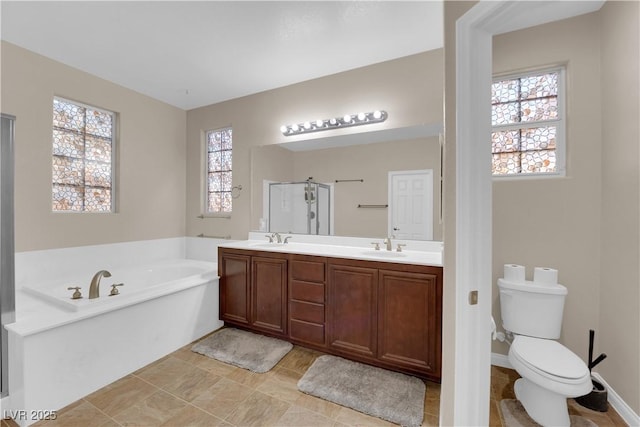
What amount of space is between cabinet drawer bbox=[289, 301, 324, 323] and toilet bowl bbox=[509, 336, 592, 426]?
4.43 feet

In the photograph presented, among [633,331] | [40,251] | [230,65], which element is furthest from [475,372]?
[40,251]

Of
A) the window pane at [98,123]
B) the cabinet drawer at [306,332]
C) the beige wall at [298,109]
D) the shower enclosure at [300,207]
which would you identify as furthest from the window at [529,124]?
the window pane at [98,123]

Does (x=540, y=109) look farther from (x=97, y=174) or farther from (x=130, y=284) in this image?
(x=97, y=174)

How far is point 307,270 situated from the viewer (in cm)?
244

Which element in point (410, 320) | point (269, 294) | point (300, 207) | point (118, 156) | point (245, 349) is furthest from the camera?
point (118, 156)

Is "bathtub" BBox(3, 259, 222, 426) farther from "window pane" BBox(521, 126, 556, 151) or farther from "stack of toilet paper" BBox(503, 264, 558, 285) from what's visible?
"window pane" BBox(521, 126, 556, 151)

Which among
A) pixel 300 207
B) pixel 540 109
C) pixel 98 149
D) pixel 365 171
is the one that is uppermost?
pixel 540 109

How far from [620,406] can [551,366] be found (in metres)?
0.66

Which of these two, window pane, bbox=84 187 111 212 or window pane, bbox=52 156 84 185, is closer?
window pane, bbox=52 156 84 185

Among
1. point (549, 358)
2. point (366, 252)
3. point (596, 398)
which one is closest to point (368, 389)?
point (366, 252)

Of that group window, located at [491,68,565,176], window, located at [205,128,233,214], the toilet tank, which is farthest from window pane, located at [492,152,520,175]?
window, located at [205,128,233,214]

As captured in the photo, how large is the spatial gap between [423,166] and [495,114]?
0.72 m

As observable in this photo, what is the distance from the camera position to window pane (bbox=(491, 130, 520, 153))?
2.35 m

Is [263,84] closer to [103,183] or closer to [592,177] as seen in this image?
[103,183]
